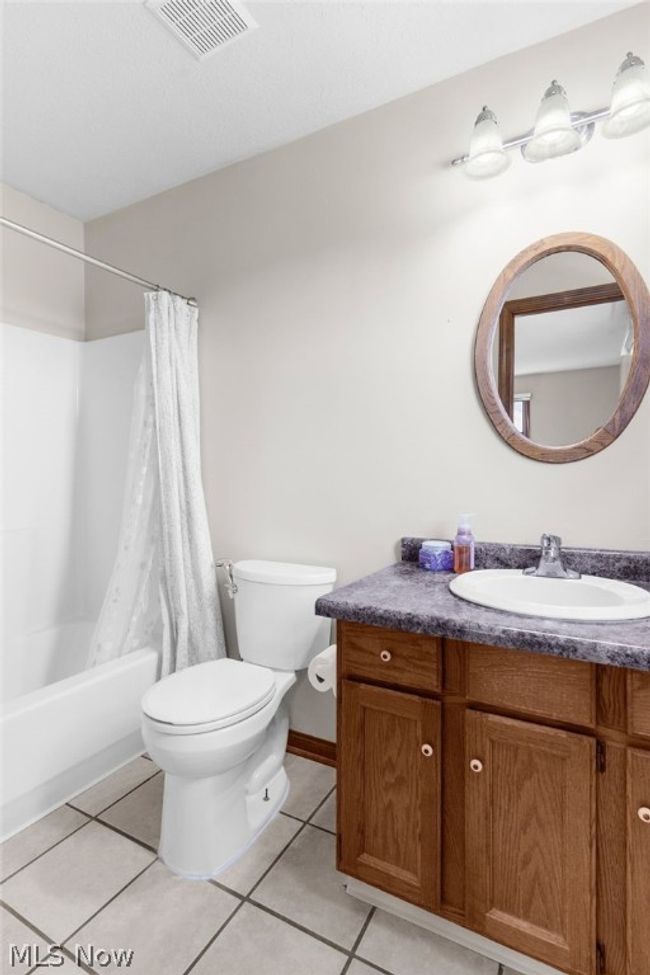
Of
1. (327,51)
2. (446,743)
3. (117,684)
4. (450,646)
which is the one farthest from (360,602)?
(327,51)

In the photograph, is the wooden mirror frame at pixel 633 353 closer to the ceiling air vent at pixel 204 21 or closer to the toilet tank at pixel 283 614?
the toilet tank at pixel 283 614

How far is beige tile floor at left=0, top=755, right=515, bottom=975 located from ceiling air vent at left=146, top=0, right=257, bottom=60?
8.18ft

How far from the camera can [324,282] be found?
1.88 m

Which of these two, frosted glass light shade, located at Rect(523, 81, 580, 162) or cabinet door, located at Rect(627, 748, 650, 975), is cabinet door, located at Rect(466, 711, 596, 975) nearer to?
cabinet door, located at Rect(627, 748, 650, 975)

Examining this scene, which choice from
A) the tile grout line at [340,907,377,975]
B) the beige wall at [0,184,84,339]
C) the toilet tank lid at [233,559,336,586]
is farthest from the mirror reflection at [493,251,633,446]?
the beige wall at [0,184,84,339]

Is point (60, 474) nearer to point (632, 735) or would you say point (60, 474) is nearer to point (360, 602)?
point (360, 602)

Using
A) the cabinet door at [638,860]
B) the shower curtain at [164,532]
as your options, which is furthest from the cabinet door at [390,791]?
Result: the shower curtain at [164,532]

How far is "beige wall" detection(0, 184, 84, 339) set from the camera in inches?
91.6

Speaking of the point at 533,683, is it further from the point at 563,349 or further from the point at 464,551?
the point at 563,349

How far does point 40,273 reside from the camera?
8.11 feet

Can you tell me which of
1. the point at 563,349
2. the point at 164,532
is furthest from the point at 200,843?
the point at 563,349

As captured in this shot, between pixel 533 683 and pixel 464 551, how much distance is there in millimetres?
535

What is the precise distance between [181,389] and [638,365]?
166 centimetres

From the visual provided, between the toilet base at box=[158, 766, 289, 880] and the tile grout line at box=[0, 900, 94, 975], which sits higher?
the toilet base at box=[158, 766, 289, 880]
